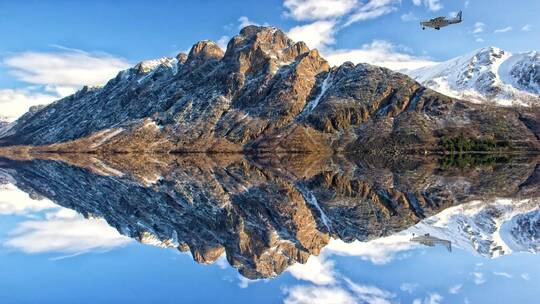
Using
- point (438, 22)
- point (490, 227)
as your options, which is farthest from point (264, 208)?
point (438, 22)

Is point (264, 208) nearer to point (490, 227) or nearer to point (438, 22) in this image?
→ point (490, 227)

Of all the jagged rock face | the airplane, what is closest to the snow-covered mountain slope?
the jagged rock face

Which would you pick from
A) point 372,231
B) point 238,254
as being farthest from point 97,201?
point 372,231

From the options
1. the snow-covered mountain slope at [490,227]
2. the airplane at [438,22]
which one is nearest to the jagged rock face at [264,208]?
the snow-covered mountain slope at [490,227]

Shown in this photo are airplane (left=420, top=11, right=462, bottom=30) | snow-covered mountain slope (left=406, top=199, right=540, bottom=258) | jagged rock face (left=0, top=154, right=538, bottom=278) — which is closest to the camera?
snow-covered mountain slope (left=406, top=199, right=540, bottom=258)

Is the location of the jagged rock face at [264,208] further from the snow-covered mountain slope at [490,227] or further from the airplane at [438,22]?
the airplane at [438,22]

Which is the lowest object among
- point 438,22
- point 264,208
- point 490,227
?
point 490,227

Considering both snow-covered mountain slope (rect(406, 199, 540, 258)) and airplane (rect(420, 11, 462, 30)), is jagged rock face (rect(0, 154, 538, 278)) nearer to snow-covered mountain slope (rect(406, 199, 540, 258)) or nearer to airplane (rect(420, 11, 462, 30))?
snow-covered mountain slope (rect(406, 199, 540, 258))

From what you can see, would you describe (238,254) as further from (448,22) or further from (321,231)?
(448,22)

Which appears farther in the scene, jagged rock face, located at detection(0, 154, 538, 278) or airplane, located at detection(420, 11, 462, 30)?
airplane, located at detection(420, 11, 462, 30)

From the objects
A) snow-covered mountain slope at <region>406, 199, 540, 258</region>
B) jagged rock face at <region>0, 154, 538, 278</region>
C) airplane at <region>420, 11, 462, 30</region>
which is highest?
airplane at <region>420, 11, 462, 30</region>
